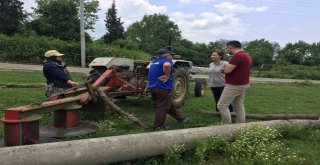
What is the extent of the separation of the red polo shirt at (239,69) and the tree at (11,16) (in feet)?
Result: 127

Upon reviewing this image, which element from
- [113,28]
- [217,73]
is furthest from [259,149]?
[113,28]

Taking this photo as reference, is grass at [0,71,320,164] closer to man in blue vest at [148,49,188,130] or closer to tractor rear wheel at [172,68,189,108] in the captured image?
tractor rear wheel at [172,68,189,108]

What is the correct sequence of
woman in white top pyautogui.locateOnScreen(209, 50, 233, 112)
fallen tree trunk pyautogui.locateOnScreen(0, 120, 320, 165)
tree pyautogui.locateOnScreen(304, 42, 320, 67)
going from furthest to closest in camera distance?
tree pyautogui.locateOnScreen(304, 42, 320, 67) < woman in white top pyautogui.locateOnScreen(209, 50, 233, 112) < fallen tree trunk pyautogui.locateOnScreen(0, 120, 320, 165)

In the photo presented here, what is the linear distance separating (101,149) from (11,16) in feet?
137

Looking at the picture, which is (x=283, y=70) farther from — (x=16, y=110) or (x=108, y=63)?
(x=16, y=110)

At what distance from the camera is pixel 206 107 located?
11031 millimetres

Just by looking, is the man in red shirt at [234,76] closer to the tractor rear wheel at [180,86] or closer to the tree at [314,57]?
the tractor rear wheel at [180,86]

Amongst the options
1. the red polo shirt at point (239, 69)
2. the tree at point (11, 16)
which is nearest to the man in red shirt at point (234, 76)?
the red polo shirt at point (239, 69)

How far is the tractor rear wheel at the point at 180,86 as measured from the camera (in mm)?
→ 10398

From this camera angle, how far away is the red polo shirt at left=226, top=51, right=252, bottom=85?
301 inches

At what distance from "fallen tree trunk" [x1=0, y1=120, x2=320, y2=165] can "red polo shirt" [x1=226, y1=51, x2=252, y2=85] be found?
148 cm

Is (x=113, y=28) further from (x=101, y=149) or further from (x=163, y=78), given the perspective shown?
(x=101, y=149)

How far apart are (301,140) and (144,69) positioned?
4416mm

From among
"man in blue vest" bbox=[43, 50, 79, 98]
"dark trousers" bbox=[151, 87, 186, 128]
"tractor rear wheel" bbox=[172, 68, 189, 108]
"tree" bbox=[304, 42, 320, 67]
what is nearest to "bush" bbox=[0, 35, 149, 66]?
"tractor rear wheel" bbox=[172, 68, 189, 108]
